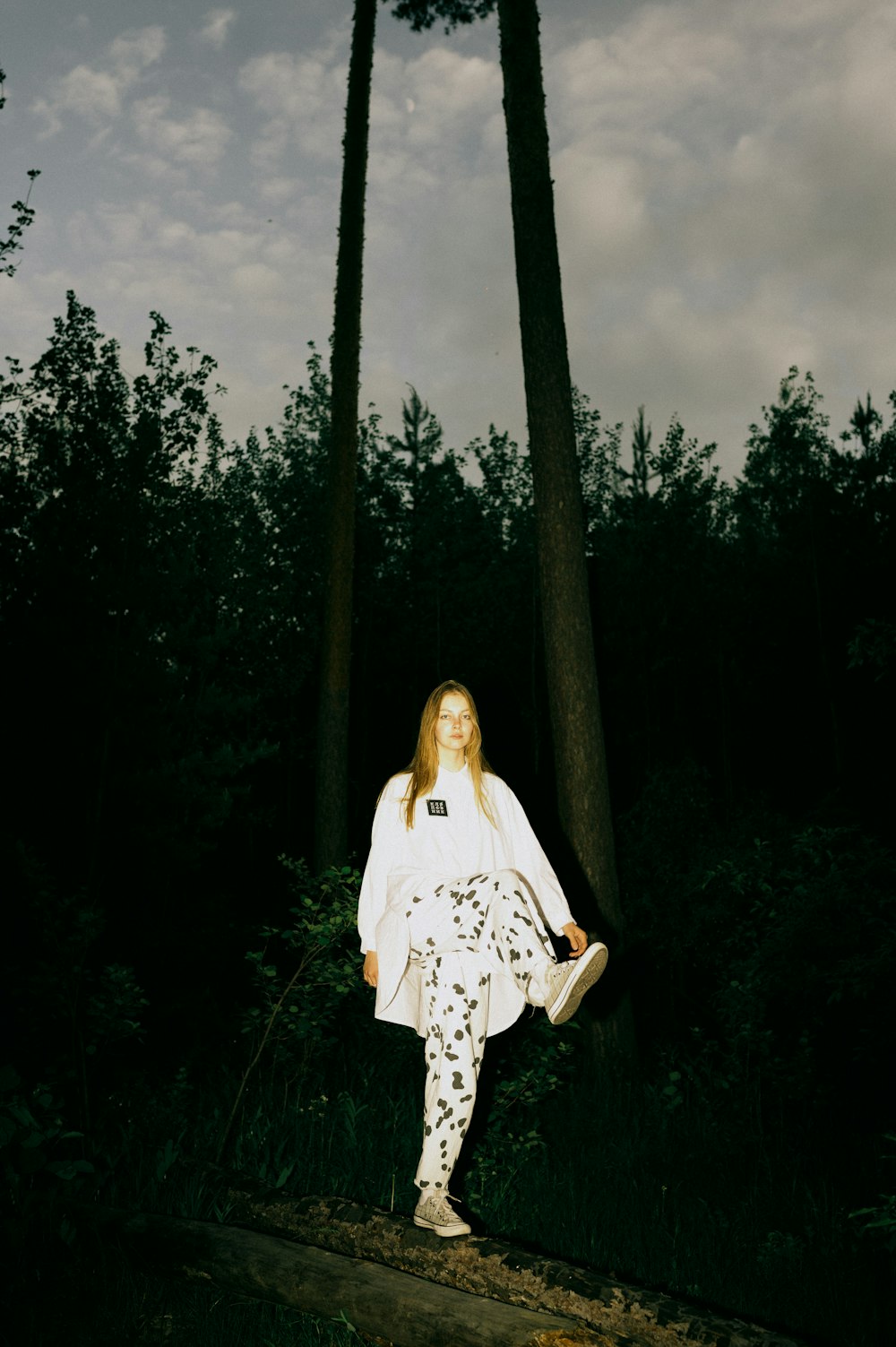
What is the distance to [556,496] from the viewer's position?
7879 mm

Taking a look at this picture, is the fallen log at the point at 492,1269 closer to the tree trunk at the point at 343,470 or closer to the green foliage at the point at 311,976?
the green foliage at the point at 311,976

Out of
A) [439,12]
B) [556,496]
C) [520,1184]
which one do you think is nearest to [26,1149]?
[520,1184]

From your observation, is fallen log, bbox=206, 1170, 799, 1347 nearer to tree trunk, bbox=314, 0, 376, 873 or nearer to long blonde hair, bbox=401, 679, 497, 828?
long blonde hair, bbox=401, 679, 497, 828

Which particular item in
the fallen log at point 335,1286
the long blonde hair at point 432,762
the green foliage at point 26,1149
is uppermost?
the long blonde hair at point 432,762

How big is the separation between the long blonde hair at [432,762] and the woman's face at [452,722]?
0.7 inches

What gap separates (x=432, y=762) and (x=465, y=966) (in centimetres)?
90

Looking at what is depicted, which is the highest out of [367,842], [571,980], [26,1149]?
[367,842]

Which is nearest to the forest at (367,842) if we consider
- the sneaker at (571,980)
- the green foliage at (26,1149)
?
the green foliage at (26,1149)

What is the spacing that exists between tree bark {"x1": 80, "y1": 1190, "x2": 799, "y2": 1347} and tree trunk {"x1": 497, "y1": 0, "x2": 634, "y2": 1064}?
3622 millimetres

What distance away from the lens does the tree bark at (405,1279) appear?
3.17m

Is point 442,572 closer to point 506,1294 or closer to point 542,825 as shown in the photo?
point 542,825

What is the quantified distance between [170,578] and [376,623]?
1569 centimetres

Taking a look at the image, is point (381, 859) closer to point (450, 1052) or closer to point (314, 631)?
point (450, 1052)

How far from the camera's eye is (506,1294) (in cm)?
354
